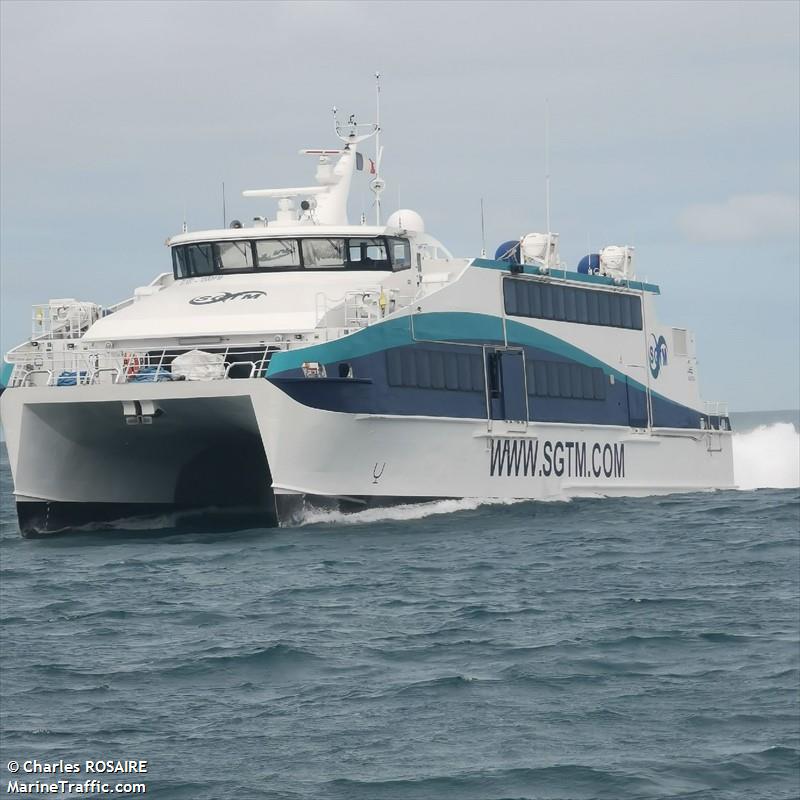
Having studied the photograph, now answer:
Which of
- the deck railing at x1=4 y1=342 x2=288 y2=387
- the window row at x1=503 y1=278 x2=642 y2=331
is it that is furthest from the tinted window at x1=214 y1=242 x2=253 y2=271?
the window row at x1=503 y1=278 x2=642 y2=331

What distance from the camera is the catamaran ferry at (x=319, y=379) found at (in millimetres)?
23828

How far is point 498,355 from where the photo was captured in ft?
91.1

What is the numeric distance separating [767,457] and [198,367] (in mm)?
24496

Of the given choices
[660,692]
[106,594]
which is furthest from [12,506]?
[660,692]

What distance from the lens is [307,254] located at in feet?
89.7

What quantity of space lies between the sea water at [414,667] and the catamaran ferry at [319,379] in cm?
262

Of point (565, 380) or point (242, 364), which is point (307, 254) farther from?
point (565, 380)

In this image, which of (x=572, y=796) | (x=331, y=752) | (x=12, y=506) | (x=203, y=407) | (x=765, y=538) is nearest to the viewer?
(x=572, y=796)

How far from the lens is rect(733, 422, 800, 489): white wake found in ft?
139

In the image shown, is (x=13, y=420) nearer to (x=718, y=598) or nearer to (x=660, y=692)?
(x=718, y=598)

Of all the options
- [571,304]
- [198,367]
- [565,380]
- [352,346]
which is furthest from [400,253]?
[198,367]

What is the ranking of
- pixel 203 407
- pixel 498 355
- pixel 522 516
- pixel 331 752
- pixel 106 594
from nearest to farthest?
pixel 331 752 < pixel 106 594 < pixel 203 407 < pixel 522 516 < pixel 498 355

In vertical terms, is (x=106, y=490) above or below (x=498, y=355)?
below

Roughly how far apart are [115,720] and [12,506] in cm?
2643
